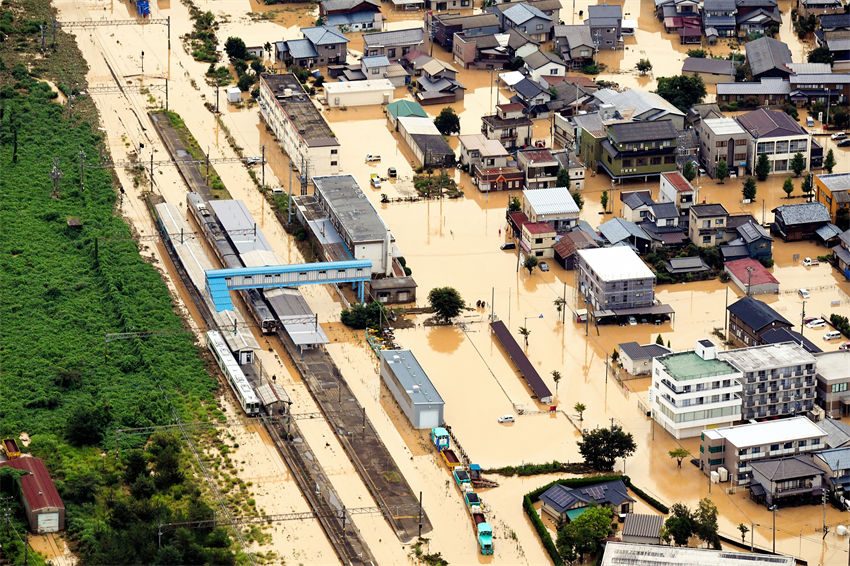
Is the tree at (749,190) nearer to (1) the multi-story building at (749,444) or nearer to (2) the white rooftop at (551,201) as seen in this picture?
(2) the white rooftop at (551,201)

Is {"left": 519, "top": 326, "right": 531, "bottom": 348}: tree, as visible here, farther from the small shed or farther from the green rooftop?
the small shed

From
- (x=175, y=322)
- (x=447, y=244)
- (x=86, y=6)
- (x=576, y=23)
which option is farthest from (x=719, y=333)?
(x=86, y=6)

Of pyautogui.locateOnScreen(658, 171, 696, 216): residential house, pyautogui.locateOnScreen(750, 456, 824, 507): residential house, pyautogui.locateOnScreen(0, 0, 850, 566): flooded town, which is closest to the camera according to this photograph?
pyautogui.locateOnScreen(0, 0, 850, 566): flooded town

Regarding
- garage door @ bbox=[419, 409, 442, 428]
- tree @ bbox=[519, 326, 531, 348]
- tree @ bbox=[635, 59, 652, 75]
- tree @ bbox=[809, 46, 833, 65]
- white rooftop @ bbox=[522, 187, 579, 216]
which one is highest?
tree @ bbox=[809, 46, 833, 65]

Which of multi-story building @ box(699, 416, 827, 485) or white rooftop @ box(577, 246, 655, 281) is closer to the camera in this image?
multi-story building @ box(699, 416, 827, 485)

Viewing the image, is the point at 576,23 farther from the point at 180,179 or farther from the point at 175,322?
the point at 175,322

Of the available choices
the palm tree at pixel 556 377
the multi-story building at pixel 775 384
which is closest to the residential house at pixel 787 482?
the multi-story building at pixel 775 384

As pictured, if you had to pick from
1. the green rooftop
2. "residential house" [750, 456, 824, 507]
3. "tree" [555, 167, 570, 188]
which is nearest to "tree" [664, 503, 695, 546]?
"residential house" [750, 456, 824, 507]
